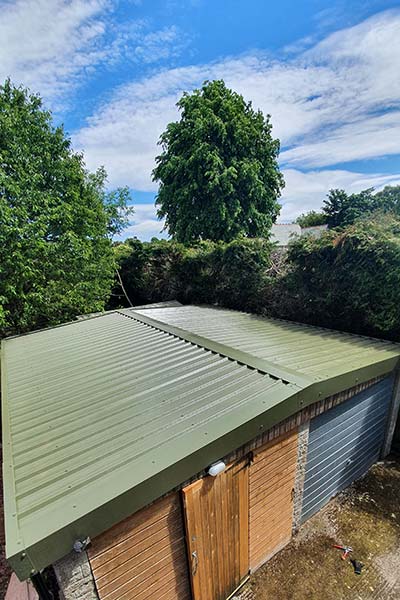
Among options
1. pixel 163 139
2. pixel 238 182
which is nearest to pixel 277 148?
pixel 238 182

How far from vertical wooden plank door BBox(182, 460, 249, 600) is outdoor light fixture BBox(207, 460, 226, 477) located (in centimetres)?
15

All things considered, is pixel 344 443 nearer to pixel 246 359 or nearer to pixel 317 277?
pixel 246 359

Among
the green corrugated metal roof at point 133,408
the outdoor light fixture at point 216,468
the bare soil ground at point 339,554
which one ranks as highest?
the green corrugated metal roof at point 133,408

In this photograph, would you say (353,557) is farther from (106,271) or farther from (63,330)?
(106,271)

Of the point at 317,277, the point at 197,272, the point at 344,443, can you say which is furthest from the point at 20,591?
the point at 197,272

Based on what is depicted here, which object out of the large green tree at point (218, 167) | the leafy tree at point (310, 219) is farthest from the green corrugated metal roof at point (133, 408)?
the leafy tree at point (310, 219)

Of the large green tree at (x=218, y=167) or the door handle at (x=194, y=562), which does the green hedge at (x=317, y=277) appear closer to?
the door handle at (x=194, y=562)

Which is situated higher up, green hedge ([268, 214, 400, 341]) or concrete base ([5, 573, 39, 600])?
green hedge ([268, 214, 400, 341])

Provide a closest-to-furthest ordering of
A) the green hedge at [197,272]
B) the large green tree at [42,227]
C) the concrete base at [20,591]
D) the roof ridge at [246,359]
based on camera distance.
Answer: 1. the concrete base at [20,591]
2. the roof ridge at [246,359]
3. the large green tree at [42,227]
4. the green hedge at [197,272]

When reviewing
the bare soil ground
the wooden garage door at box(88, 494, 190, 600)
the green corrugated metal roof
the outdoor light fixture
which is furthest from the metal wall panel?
the wooden garage door at box(88, 494, 190, 600)

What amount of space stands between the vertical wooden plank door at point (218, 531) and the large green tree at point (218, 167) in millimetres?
13187

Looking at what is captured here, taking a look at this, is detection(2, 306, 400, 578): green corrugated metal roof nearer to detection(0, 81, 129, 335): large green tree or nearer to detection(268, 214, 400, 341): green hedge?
detection(268, 214, 400, 341): green hedge

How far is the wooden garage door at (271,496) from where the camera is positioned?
305cm

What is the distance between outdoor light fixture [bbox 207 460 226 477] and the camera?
2.42 metres
